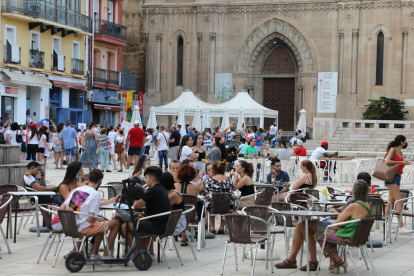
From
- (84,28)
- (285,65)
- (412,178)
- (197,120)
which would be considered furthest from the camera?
(285,65)

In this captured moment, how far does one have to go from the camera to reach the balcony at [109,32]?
3988 centimetres

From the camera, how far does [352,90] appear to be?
41.2 metres

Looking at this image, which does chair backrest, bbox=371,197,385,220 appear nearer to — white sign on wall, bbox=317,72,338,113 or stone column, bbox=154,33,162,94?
white sign on wall, bbox=317,72,338,113

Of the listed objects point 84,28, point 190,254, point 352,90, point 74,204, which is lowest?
point 190,254

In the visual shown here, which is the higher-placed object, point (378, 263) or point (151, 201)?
point (151, 201)

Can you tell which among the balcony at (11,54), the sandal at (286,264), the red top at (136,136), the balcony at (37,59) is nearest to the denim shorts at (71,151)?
the red top at (136,136)

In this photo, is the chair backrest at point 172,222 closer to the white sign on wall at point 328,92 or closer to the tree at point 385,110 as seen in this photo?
the tree at point 385,110

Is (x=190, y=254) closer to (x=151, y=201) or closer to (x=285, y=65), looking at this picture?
(x=151, y=201)

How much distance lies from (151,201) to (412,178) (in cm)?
1495

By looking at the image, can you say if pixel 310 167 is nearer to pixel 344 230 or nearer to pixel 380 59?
pixel 344 230

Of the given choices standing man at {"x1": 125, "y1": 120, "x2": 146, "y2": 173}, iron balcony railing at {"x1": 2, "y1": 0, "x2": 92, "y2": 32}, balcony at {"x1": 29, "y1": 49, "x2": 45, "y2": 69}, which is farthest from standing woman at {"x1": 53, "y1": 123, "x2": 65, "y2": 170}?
balcony at {"x1": 29, "y1": 49, "x2": 45, "y2": 69}

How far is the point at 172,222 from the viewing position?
8992mm

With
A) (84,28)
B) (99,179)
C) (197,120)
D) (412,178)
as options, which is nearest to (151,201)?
(99,179)

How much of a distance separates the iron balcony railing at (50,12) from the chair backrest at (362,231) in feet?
87.5
